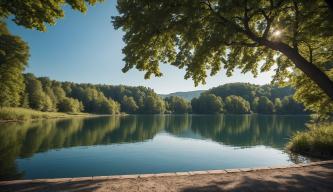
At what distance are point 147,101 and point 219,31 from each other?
12189 centimetres

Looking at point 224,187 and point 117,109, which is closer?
point 224,187

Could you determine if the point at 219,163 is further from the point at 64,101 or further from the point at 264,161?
the point at 64,101

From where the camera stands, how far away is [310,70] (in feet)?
31.9

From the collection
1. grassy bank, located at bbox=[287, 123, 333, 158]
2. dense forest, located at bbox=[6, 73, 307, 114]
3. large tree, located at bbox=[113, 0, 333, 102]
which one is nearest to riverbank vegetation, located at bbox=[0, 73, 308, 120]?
dense forest, located at bbox=[6, 73, 307, 114]

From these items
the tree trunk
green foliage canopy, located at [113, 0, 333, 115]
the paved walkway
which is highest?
green foliage canopy, located at [113, 0, 333, 115]

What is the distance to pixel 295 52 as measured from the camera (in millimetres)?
10141

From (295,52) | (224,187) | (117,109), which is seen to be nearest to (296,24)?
(295,52)

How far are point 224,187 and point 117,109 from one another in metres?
113

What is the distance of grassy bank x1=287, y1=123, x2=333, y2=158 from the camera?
14.9m

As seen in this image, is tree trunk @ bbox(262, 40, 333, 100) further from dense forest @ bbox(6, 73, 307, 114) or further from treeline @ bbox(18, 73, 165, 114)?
dense forest @ bbox(6, 73, 307, 114)

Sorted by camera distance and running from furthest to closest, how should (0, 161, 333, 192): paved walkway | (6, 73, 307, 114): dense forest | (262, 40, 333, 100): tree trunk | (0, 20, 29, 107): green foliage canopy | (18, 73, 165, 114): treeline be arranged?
(6, 73, 307, 114): dense forest, (18, 73, 165, 114): treeline, (0, 20, 29, 107): green foliage canopy, (262, 40, 333, 100): tree trunk, (0, 161, 333, 192): paved walkway

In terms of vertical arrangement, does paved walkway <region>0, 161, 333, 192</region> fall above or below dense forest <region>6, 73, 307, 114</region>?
below

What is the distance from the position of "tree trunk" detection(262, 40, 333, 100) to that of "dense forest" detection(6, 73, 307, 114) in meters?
77.9

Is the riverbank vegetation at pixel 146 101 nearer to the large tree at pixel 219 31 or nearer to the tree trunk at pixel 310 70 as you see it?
the large tree at pixel 219 31
